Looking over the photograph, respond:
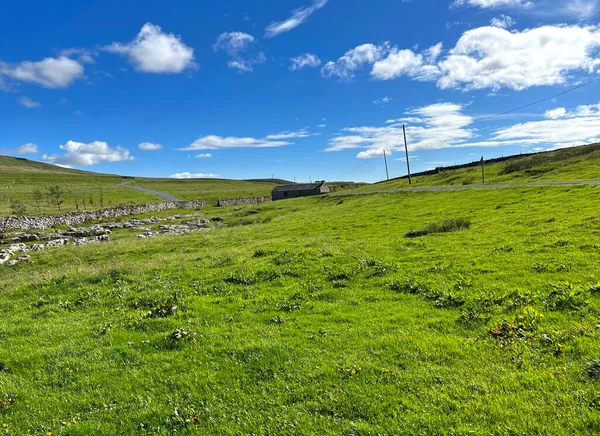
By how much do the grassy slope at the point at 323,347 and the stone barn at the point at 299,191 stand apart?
8629cm

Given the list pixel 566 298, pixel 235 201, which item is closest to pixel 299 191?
pixel 235 201

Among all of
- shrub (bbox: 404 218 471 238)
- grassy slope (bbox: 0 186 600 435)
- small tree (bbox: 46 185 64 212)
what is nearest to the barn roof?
small tree (bbox: 46 185 64 212)

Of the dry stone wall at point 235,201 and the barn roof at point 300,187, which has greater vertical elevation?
the barn roof at point 300,187

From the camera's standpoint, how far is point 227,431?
5992 millimetres

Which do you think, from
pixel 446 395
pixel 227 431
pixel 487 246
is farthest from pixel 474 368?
pixel 487 246

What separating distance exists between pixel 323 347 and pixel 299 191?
318ft

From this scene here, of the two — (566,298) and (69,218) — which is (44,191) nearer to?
(69,218)

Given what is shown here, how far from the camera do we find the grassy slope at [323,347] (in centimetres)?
597

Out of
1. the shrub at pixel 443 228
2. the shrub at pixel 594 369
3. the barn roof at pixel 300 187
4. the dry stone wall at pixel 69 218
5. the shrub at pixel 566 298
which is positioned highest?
the barn roof at pixel 300 187

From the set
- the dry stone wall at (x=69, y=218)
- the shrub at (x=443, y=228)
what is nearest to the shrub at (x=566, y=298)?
the shrub at (x=443, y=228)

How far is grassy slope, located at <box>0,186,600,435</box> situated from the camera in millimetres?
5969

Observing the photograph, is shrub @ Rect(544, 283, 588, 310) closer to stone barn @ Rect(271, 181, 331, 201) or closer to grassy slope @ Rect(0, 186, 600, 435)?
grassy slope @ Rect(0, 186, 600, 435)

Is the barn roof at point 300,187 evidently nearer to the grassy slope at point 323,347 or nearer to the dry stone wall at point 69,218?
the dry stone wall at point 69,218

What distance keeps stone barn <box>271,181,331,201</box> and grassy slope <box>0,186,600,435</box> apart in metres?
86.3
